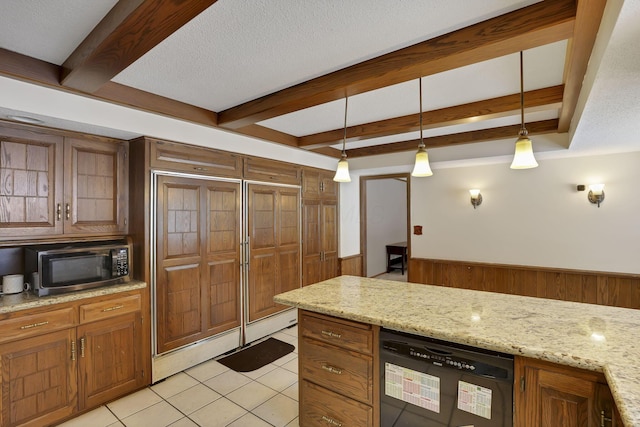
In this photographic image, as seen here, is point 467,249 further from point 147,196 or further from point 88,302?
point 88,302

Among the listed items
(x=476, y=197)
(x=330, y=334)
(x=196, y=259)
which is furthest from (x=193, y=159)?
(x=476, y=197)

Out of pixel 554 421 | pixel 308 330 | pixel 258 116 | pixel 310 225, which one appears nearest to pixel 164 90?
pixel 258 116

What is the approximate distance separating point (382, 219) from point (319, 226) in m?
2.73

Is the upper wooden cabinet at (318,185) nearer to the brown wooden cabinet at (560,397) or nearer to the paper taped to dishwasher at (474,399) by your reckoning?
the paper taped to dishwasher at (474,399)

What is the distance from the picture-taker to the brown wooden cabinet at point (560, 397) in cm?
119

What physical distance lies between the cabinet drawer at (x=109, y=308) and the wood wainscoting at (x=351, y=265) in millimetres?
3074

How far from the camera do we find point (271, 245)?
3.78 m

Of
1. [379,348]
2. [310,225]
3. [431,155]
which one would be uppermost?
[431,155]

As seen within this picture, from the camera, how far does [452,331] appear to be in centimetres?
146

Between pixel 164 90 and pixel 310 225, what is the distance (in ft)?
8.17

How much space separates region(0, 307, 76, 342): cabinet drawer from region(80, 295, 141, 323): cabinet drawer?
3.1 inches

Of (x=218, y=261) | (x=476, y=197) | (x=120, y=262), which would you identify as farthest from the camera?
(x=476, y=197)

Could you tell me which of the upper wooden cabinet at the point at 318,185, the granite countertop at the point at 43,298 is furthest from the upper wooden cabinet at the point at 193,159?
the upper wooden cabinet at the point at 318,185

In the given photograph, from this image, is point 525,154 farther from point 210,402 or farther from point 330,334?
point 210,402
